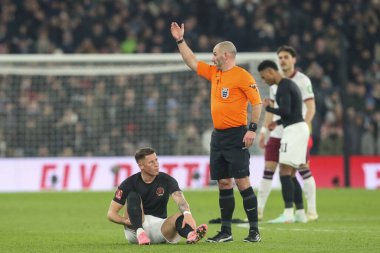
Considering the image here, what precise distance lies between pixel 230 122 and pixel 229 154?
0.33 meters

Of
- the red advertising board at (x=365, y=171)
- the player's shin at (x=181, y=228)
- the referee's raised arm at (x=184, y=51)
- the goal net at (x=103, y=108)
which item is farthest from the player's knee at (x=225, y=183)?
the red advertising board at (x=365, y=171)

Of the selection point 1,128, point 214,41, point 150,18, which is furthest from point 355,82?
point 1,128

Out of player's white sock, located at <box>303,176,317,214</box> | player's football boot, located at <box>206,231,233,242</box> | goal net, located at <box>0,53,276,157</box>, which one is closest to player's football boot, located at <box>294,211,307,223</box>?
player's white sock, located at <box>303,176,317,214</box>

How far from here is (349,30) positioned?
91.1 feet

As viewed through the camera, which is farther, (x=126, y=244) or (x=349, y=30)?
(x=349, y=30)

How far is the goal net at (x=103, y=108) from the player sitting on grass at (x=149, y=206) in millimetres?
12491

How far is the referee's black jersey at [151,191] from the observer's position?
1051 centimetres

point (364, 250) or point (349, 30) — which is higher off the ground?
point (349, 30)

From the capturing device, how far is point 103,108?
2388 cm

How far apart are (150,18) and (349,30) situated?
5.25 m

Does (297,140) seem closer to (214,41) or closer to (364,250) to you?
(364,250)

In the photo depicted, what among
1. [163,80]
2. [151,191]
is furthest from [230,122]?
[163,80]

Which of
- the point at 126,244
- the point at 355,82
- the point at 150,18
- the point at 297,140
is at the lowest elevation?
the point at 126,244

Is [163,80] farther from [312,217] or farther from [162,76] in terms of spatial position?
[312,217]
